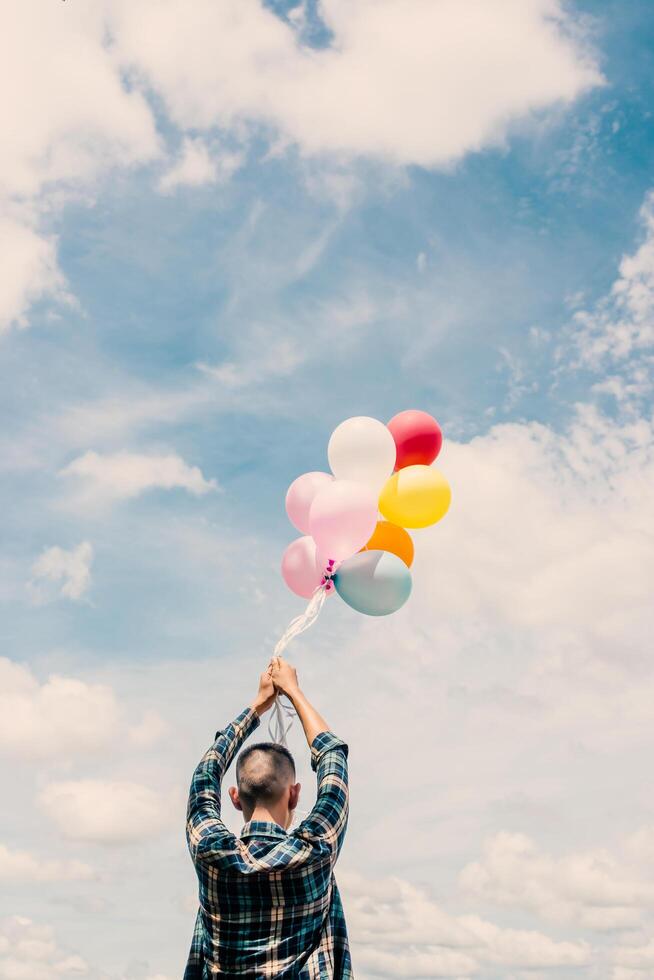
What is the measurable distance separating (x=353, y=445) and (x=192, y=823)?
3.62 meters

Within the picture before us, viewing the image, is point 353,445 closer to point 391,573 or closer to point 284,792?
point 391,573

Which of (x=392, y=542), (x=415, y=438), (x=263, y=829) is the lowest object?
(x=263, y=829)

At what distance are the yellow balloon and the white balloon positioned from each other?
140 millimetres

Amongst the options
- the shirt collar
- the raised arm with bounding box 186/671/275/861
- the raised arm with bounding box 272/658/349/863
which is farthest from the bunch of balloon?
the shirt collar

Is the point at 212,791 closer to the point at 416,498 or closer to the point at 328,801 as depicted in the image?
the point at 328,801

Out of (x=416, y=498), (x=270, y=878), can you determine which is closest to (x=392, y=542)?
(x=416, y=498)

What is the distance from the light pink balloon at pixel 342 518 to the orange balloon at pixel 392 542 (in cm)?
36

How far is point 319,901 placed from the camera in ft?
11.3

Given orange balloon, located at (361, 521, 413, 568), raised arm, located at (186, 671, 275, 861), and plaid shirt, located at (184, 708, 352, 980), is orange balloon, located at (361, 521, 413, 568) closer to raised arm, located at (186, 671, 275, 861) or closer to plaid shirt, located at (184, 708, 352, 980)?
raised arm, located at (186, 671, 275, 861)

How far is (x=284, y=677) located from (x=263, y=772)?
80cm

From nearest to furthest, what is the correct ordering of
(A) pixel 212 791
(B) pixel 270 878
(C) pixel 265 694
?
(B) pixel 270 878 → (A) pixel 212 791 → (C) pixel 265 694

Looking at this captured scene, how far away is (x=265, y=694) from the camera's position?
4418 mm

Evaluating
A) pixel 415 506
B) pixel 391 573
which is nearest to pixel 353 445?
pixel 415 506

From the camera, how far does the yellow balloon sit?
22.1ft
